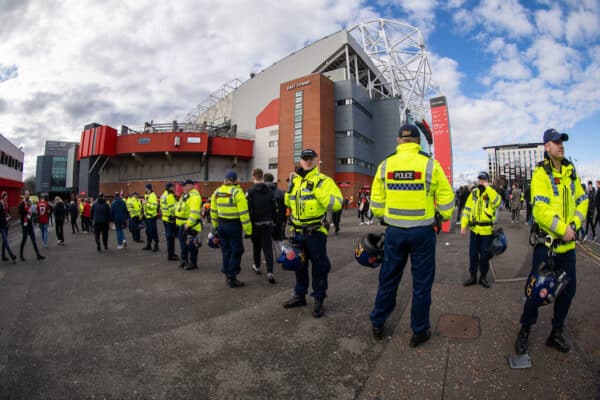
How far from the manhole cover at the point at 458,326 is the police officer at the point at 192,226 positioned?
16.0ft

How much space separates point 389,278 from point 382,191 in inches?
35.3

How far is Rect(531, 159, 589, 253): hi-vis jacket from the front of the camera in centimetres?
265

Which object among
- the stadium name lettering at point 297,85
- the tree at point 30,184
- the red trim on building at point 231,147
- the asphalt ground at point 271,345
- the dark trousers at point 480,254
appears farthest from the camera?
the tree at point 30,184

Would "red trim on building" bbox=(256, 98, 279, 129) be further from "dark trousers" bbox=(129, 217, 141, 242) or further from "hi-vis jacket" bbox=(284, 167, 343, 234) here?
"hi-vis jacket" bbox=(284, 167, 343, 234)

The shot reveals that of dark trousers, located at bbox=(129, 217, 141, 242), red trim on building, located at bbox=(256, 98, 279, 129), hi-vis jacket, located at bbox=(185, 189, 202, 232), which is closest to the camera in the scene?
hi-vis jacket, located at bbox=(185, 189, 202, 232)

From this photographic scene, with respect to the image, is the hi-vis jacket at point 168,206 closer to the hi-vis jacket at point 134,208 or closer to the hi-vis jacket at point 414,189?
the hi-vis jacket at point 134,208

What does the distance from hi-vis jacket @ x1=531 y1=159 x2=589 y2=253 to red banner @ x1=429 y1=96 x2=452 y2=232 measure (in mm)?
10106

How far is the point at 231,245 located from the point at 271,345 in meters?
2.52

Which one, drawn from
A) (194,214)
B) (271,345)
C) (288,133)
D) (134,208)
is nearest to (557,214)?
(271,345)

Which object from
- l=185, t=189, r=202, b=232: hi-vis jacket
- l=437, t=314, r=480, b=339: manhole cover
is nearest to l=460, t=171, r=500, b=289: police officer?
l=437, t=314, r=480, b=339: manhole cover

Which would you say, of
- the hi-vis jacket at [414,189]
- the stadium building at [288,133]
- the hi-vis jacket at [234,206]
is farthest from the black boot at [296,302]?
the stadium building at [288,133]

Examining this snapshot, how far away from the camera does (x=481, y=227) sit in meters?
4.96

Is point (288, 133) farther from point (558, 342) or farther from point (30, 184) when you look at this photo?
point (30, 184)

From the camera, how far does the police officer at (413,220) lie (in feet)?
9.37
